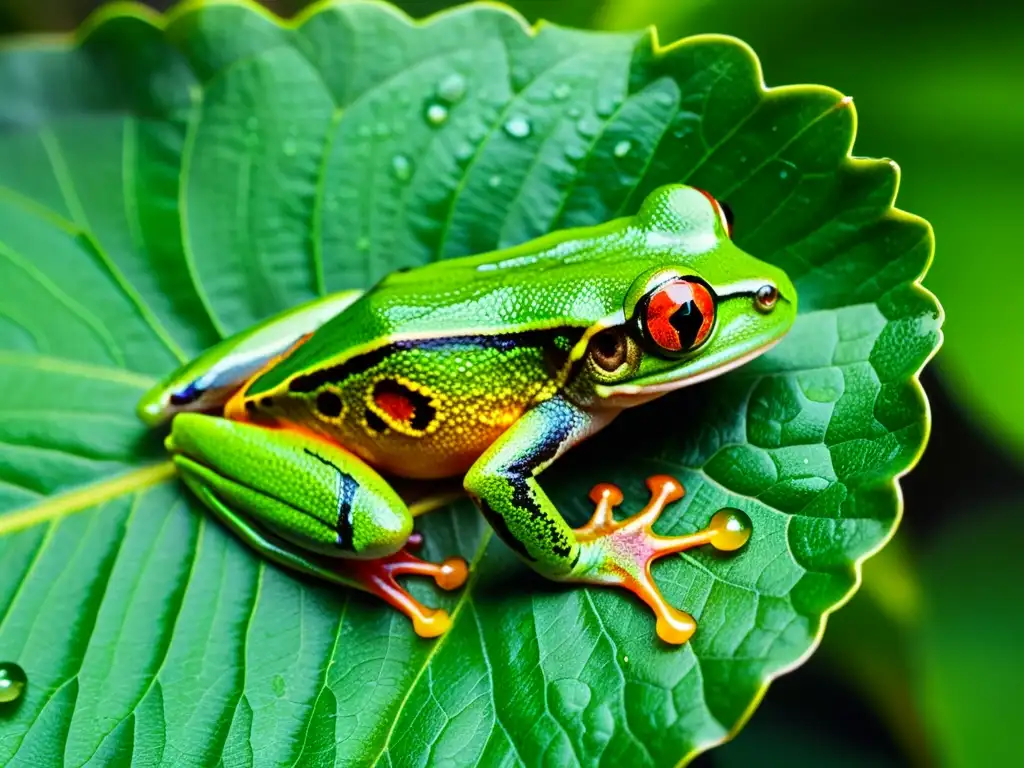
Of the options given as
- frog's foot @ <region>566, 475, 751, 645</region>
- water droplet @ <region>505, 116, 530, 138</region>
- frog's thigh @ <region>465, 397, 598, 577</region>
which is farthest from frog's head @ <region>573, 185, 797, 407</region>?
water droplet @ <region>505, 116, 530, 138</region>

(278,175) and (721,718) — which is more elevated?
(278,175)

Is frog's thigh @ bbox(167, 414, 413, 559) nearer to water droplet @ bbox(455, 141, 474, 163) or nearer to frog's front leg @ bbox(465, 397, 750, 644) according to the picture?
frog's front leg @ bbox(465, 397, 750, 644)

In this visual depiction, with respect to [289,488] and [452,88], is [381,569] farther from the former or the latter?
[452,88]

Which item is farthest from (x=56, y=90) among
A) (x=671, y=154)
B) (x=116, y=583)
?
(x=671, y=154)

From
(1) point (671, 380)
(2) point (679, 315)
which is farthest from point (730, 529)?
(2) point (679, 315)

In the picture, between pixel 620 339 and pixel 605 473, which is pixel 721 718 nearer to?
pixel 605 473

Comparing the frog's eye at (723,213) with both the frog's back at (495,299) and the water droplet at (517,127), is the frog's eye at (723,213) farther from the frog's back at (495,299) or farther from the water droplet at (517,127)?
the water droplet at (517,127)
